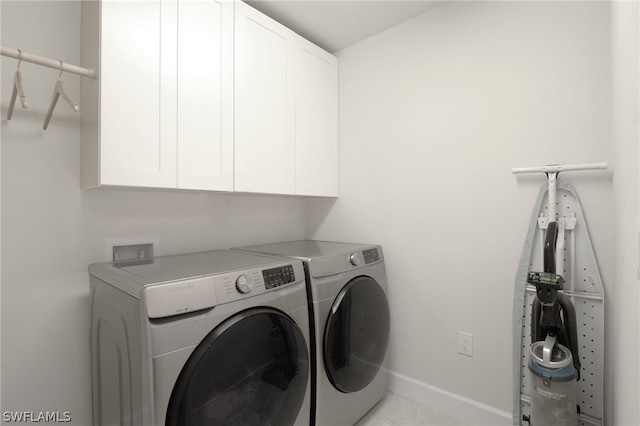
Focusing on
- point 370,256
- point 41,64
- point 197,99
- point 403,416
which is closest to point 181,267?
point 197,99

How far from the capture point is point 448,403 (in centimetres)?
175

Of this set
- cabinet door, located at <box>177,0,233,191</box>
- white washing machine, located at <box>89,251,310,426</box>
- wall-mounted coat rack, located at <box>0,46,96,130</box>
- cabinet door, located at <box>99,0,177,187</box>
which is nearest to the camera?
white washing machine, located at <box>89,251,310,426</box>

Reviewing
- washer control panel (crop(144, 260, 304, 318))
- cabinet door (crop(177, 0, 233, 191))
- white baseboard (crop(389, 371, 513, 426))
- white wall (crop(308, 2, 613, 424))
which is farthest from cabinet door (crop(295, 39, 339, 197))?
white baseboard (crop(389, 371, 513, 426))

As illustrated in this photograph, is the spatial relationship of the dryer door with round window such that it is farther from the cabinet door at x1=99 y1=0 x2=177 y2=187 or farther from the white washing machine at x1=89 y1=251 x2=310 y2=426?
the cabinet door at x1=99 y1=0 x2=177 y2=187

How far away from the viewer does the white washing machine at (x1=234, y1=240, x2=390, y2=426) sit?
1.41 meters

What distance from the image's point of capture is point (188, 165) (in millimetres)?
1400

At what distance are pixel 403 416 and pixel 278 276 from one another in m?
1.19

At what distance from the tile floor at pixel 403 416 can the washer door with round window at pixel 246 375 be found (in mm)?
657

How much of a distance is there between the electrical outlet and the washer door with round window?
3.06 feet

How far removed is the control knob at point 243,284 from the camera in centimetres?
112

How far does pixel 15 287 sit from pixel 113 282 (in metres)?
0.50

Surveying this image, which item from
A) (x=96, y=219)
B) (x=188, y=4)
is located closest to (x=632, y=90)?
(x=188, y=4)

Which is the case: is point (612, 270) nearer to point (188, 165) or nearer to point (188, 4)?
point (188, 165)

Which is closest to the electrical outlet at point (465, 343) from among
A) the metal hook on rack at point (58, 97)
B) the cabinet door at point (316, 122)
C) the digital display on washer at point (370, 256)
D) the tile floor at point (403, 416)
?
the tile floor at point (403, 416)
